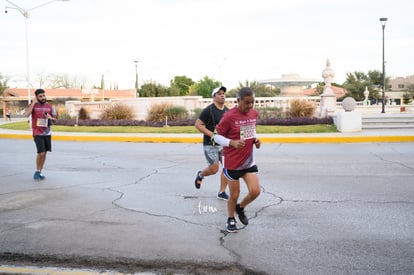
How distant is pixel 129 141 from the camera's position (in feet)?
61.3

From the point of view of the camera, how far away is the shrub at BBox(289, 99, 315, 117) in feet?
76.9

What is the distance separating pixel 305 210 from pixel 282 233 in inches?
47.9

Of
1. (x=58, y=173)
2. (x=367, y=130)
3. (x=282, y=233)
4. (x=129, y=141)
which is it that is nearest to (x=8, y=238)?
(x=282, y=233)

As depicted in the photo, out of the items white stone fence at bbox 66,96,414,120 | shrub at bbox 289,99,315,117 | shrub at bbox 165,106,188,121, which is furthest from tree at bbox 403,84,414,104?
shrub at bbox 165,106,188,121

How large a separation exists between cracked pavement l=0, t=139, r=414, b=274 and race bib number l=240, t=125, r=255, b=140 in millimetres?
1126

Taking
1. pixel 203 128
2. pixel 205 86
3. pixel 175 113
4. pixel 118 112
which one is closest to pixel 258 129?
pixel 175 113

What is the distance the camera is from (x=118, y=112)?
90.6ft

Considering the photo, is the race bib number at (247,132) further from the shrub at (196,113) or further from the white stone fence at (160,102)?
the shrub at (196,113)

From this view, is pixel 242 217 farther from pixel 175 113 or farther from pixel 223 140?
pixel 175 113

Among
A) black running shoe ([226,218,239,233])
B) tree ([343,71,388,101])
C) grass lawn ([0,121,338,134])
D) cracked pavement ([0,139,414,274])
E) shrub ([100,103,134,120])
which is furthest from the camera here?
tree ([343,71,388,101])

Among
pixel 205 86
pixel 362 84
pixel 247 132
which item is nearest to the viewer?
pixel 247 132

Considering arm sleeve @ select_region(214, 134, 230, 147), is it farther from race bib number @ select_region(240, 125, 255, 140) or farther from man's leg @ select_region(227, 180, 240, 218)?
man's leg @ select_region(227, 180, 240, 218)

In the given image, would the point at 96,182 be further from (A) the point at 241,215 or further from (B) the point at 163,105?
(B) the point at 163,105

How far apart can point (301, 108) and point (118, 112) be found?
37.1ft
